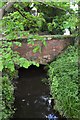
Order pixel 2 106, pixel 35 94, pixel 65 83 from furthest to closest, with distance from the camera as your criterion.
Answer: pixel 35 94 → pixel 65 83 → pixel 2 106

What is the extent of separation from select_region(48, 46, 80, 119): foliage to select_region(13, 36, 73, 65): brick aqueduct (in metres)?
1.47

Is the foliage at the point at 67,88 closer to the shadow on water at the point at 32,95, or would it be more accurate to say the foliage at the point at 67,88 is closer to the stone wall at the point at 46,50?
the shadow on water at the point at 32,95

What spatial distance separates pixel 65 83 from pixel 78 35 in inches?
118

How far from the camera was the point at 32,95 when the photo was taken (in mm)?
8633

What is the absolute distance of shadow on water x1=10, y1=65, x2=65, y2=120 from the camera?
7.52 meters

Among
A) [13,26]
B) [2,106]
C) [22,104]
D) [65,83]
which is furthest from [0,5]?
[22,104]

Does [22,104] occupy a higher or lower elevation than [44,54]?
lower

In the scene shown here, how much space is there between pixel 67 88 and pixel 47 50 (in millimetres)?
3774

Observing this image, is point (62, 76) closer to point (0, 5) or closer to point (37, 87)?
point (37, 87)

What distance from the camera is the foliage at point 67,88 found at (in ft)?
19.8

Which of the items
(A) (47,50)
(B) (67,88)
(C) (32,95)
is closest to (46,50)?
(A) (47,50)

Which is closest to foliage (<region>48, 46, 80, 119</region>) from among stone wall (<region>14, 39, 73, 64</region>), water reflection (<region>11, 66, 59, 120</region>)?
water reflection (<region>11, 66, 59, 120</region>)

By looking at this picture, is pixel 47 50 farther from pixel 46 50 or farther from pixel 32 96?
pixel 32 96

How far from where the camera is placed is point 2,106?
18.8 feet
